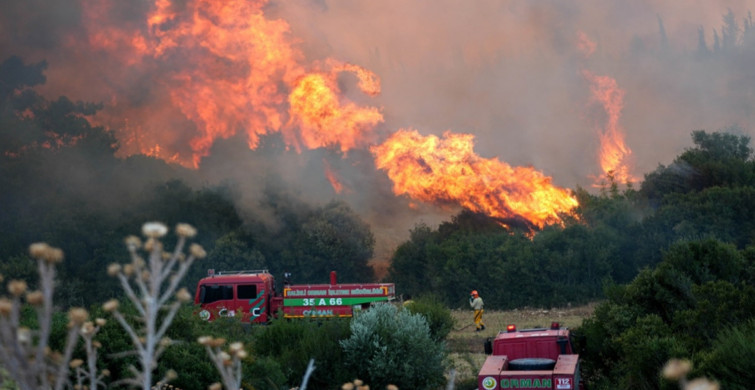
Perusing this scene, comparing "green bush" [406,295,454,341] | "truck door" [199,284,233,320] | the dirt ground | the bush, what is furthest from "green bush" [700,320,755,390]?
"truck door" [199,284,233,320]

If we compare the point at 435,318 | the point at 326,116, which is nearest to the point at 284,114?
the point at 326,116

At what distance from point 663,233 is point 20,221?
41.7 metres

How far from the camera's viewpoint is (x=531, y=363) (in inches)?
554

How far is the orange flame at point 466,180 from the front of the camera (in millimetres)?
48500

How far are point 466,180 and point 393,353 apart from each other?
31.5m

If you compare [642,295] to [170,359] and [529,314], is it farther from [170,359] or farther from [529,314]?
[529,314]

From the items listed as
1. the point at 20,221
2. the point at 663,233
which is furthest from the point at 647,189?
the point at 20,221

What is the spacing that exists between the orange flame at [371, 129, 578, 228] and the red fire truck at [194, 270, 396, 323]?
1977 cm

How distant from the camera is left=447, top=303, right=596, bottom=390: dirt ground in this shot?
2166 cm

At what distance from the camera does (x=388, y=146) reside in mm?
51844

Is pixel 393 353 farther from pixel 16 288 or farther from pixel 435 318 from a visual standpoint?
pixel 16 288

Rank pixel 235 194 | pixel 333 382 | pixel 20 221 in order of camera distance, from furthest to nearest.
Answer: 1. pixel 235 194
2. pixel 20 221
3. pixel 333 382

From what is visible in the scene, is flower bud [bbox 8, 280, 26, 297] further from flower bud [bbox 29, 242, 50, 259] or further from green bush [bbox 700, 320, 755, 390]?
green bush [bbox 700, 320, 755, 390]

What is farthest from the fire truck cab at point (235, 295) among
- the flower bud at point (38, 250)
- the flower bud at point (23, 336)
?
the flower bud at point (38, 250)
